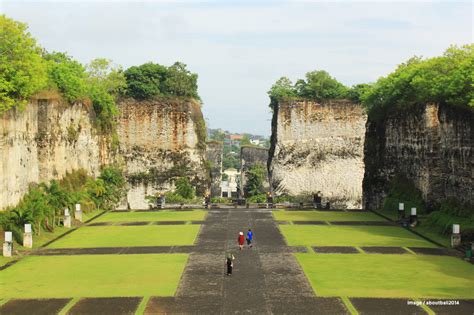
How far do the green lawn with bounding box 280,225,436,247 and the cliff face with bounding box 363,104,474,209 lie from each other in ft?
14.3

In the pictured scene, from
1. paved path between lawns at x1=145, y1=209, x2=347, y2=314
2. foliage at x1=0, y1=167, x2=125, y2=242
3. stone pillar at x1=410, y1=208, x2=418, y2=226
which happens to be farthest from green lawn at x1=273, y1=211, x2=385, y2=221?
foliage at x1=0, y1=167, x2=125, y2=242

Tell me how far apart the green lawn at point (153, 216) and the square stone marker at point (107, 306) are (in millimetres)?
21561

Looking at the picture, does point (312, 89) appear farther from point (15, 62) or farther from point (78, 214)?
point (15, 62)

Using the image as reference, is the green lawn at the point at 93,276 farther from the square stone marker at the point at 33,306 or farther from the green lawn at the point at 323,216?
the green lawn at the point at 323,216

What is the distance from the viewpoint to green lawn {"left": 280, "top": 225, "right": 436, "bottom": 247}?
3209cm

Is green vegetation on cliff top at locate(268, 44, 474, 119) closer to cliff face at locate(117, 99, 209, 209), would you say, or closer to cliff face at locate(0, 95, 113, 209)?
cliff face at locate(117, 99, 209, 209)

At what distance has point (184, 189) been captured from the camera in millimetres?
58594

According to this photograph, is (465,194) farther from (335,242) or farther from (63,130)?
(63,130)

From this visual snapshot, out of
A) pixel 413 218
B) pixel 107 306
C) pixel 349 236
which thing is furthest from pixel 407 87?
pixel 107 306

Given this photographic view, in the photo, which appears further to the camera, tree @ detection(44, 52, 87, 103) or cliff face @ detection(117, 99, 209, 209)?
cliff face @ detection(117, 99, 209, 209)

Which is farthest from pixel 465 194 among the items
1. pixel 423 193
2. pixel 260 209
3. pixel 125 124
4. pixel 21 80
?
pixel 125 124

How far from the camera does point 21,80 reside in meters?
32.2

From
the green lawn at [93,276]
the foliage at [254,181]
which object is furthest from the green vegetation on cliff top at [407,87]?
the green lawn at [93,276]

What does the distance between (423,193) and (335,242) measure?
13.0 meters
